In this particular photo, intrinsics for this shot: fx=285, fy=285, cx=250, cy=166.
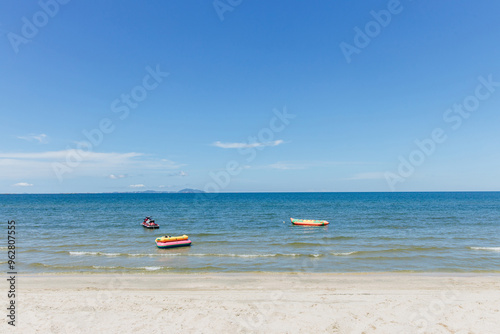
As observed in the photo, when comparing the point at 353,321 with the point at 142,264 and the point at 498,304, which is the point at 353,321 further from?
the point at 142,264

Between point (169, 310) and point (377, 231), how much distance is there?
31.6 meters

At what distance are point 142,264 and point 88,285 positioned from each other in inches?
208

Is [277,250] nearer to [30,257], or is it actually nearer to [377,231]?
[377,231]

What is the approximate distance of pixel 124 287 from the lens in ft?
53.3

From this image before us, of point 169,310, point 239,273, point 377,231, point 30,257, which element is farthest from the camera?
point 377,231

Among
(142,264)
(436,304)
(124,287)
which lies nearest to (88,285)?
(124,287)

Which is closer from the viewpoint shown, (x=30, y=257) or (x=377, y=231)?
(x=30, y=257)

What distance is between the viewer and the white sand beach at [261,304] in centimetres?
1076

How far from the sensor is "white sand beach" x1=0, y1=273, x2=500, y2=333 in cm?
1076

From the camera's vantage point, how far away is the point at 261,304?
12992mm

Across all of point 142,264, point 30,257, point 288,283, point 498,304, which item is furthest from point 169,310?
point 30,257

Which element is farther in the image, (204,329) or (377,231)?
(377,231)

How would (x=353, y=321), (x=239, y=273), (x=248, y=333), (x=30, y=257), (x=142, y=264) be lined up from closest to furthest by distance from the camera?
(x=248, y=333) < (x=353, y=321) < (x=239, y=273) < (x=142, y=264) < (x=30, y=257)

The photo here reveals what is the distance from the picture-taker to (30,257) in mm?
23797
